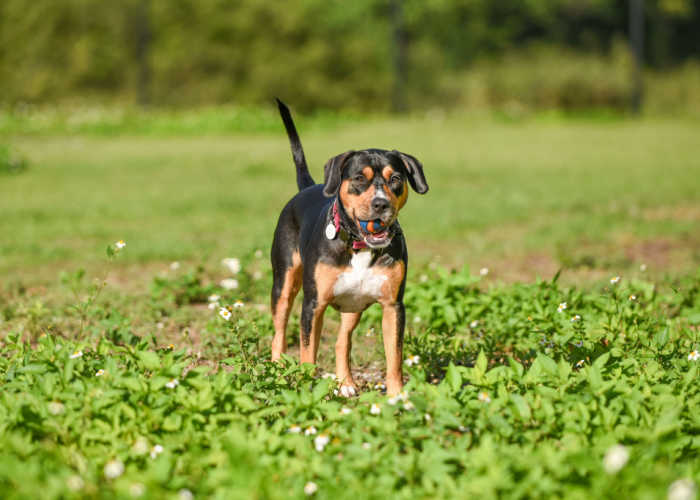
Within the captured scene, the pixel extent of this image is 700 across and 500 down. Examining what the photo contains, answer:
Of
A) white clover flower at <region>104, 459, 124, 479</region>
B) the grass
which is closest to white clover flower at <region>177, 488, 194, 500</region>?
the grass

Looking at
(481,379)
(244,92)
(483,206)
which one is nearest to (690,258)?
(483,206)

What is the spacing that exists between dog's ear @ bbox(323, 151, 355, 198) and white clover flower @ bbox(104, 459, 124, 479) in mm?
1586

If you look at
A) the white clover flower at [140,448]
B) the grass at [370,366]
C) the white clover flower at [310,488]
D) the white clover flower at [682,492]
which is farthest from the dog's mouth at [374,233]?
the white clover flower at [682,492]

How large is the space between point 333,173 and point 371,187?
222 millimetres

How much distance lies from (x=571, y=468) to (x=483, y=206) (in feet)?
27.4

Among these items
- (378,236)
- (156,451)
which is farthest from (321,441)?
(378,236)

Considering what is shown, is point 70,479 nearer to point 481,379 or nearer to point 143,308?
point 481,379

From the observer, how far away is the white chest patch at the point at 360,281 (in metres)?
3.67

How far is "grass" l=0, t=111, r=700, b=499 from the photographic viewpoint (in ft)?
8.61

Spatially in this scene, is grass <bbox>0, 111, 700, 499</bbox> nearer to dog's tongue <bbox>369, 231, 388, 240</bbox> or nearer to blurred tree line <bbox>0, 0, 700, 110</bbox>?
dog's tongue <bbox>369, 231, 388, 240</bbox>

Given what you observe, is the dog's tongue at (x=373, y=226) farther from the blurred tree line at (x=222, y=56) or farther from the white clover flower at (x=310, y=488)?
the blurred tree line at (x=222, y=56)

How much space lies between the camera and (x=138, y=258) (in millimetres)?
7621

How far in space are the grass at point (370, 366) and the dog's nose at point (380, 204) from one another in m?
0.77

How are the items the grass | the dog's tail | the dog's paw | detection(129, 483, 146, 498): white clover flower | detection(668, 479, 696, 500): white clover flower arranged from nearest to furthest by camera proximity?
detection(668, 479, 696, 500): white clover flower → detection(129, 483, 146, 498): white clover flower → the grass → the dog's paw → the dog's tail
